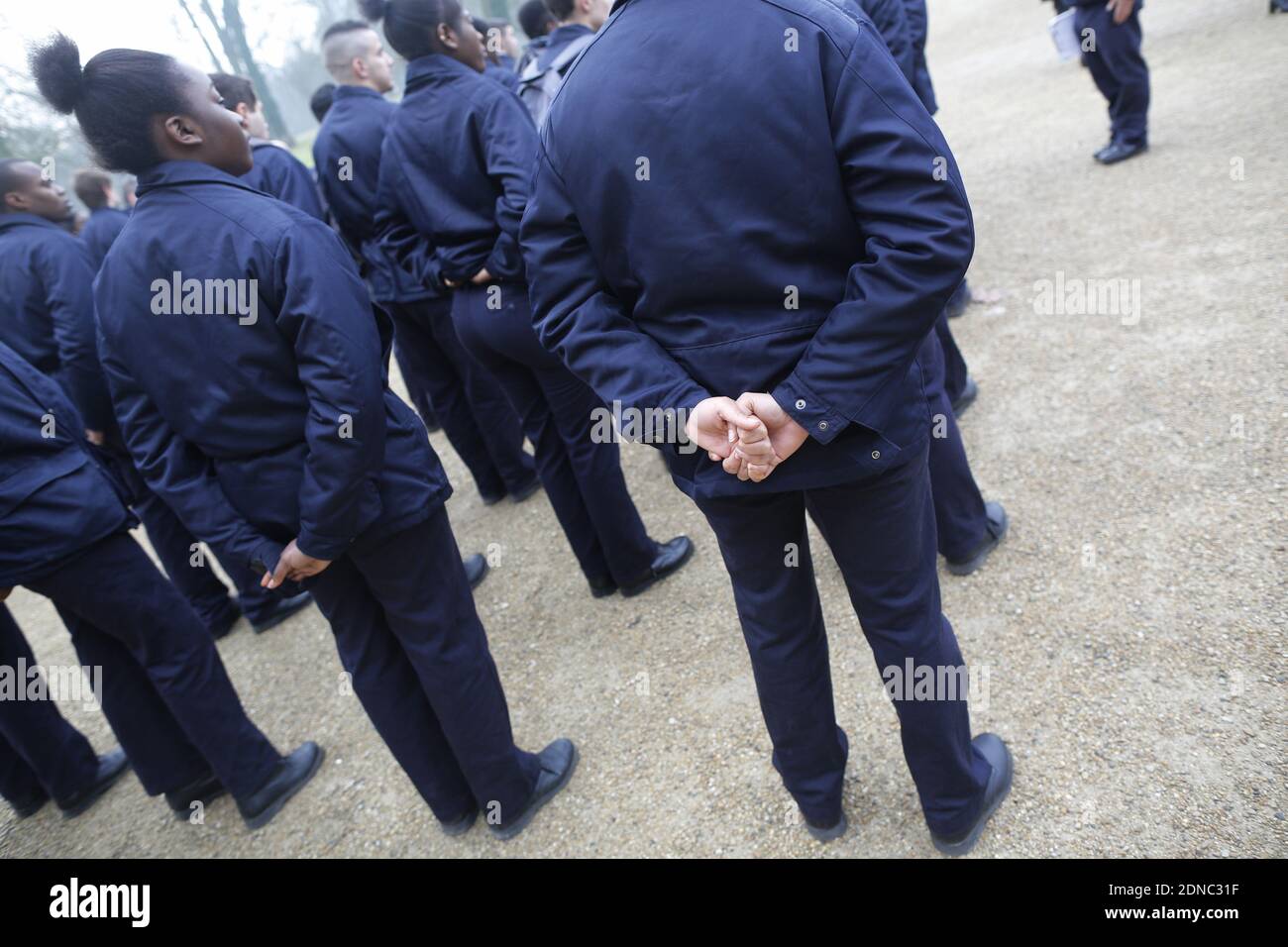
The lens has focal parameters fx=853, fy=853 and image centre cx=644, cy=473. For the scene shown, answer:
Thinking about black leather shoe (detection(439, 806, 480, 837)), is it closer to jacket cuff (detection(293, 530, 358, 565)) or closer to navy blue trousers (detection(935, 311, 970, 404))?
jacket cuff (detection(293, 530, 358, 565))

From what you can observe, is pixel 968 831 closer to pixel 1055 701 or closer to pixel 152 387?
pixel 1055 701

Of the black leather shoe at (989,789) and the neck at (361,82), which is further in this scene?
the neck at (361,82)

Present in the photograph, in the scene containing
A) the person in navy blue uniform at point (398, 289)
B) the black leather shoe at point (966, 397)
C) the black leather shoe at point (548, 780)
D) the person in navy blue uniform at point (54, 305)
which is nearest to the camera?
the black leather shoe at point (548, 780)

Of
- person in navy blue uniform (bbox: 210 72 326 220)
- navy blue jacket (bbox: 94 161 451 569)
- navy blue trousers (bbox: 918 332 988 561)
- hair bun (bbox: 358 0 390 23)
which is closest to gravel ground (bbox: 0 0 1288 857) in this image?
navy blue trousers (bbox: 918 332 988 561)

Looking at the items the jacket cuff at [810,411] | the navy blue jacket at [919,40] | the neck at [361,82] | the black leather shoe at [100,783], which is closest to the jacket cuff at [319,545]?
the jacket cuff at [810,411]

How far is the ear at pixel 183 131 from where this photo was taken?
2102 millimetres

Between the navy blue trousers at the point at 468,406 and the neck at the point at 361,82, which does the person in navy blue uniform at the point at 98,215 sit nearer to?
the neck at the point at 361,82

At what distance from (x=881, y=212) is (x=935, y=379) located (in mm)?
1307

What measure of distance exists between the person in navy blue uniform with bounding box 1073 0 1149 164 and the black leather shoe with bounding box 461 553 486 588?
→ 202 inches

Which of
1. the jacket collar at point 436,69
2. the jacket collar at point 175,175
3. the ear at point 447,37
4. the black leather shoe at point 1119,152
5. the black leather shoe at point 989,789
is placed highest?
the jacket collar at point 175,175

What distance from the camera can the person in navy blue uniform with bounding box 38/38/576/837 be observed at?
2051 millimetres

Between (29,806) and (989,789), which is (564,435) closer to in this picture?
(989,789)

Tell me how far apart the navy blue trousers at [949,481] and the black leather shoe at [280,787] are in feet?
8.29

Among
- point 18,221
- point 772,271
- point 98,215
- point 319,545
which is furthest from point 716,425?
point 98,215
